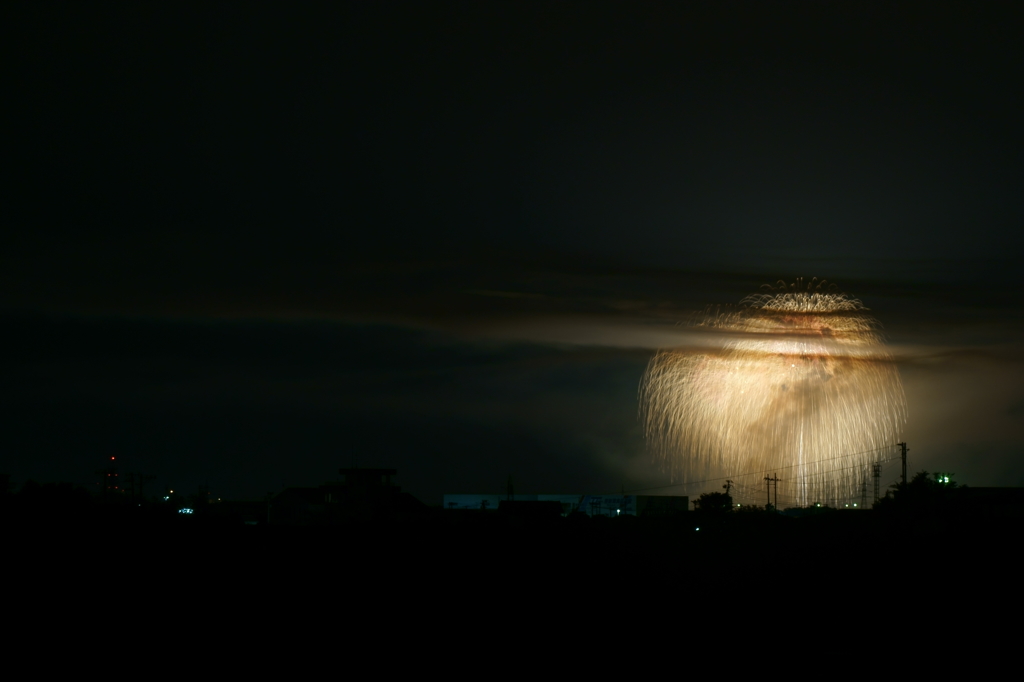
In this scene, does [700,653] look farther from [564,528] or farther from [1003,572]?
[564,528]

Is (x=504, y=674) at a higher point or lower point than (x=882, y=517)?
lower

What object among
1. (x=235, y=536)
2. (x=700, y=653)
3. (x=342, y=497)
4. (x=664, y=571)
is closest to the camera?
(x=700, y=653)

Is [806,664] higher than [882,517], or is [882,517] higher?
[882,517]

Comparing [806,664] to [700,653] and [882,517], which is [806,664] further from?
[882,517]

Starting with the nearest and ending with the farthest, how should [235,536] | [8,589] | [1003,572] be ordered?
[8,589], [1003,572], [235,536]

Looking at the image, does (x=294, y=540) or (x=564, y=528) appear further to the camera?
(x=564, y=528)

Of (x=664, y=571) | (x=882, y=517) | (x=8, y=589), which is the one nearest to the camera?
(x=8, y=589)

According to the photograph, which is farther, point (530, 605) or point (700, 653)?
point (530, 605)

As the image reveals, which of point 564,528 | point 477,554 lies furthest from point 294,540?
point 564,528

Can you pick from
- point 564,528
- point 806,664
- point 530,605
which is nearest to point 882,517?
point 564,528
